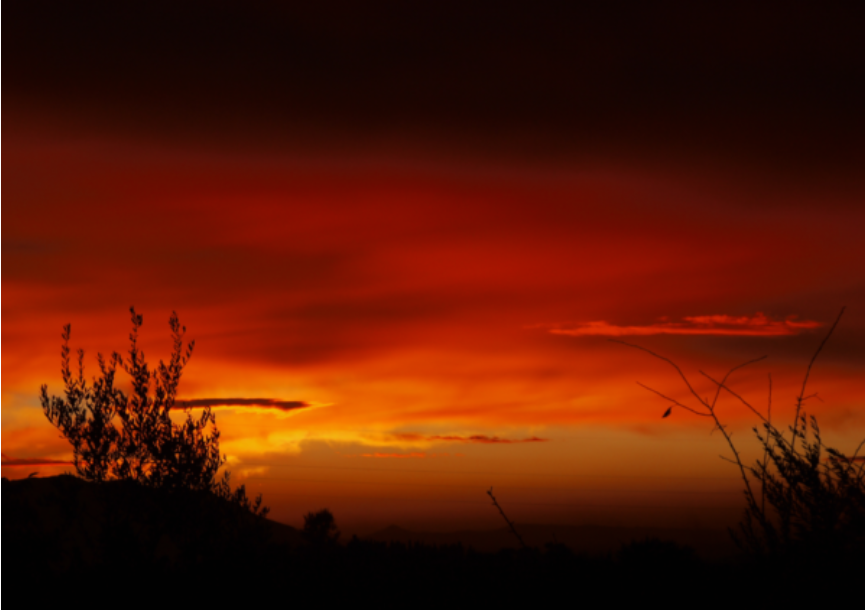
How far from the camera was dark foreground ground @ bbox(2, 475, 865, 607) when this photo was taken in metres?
12.8

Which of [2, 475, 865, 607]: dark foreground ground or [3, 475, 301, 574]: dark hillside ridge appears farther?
[3, 475, 301, 574]: dark hillside ridge

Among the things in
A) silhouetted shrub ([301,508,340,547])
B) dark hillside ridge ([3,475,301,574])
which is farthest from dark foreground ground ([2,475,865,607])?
silhouetted shrub ([301,508,340,547])

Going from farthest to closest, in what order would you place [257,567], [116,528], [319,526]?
[319,526] → [116,528] → [257,567]

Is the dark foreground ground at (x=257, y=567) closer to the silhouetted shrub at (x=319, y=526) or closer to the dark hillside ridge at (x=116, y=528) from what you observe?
the dark hillside ridge at (x=116, y=528)

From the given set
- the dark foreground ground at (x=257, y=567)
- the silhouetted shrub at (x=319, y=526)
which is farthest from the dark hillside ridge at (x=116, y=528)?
the silhouetted shrub at (x=319, y=526)

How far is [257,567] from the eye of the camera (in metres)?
15.6

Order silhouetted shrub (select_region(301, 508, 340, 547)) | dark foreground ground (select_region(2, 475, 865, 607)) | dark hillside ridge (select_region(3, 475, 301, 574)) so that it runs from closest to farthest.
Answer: dark foreground ground (select_region(2, 475, 865, 607)) < dark hillside ridge (select_region(3, 475, 301, 574)) < silhouetted shrub (select_region(301, 508, 340, 547))

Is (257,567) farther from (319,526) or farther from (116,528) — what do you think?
(319,526)

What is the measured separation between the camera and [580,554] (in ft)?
53.7

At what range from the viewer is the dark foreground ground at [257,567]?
42.0 ft

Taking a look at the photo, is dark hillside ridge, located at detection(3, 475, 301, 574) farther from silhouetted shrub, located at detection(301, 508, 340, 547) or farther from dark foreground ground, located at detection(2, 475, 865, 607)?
silhouetted shrub, located at detection(301, 508, 340, 547)

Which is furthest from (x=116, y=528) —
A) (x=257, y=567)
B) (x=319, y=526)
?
(x=319, y=526)

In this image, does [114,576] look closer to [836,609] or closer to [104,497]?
[104,497]

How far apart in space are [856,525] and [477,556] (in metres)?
13.4
